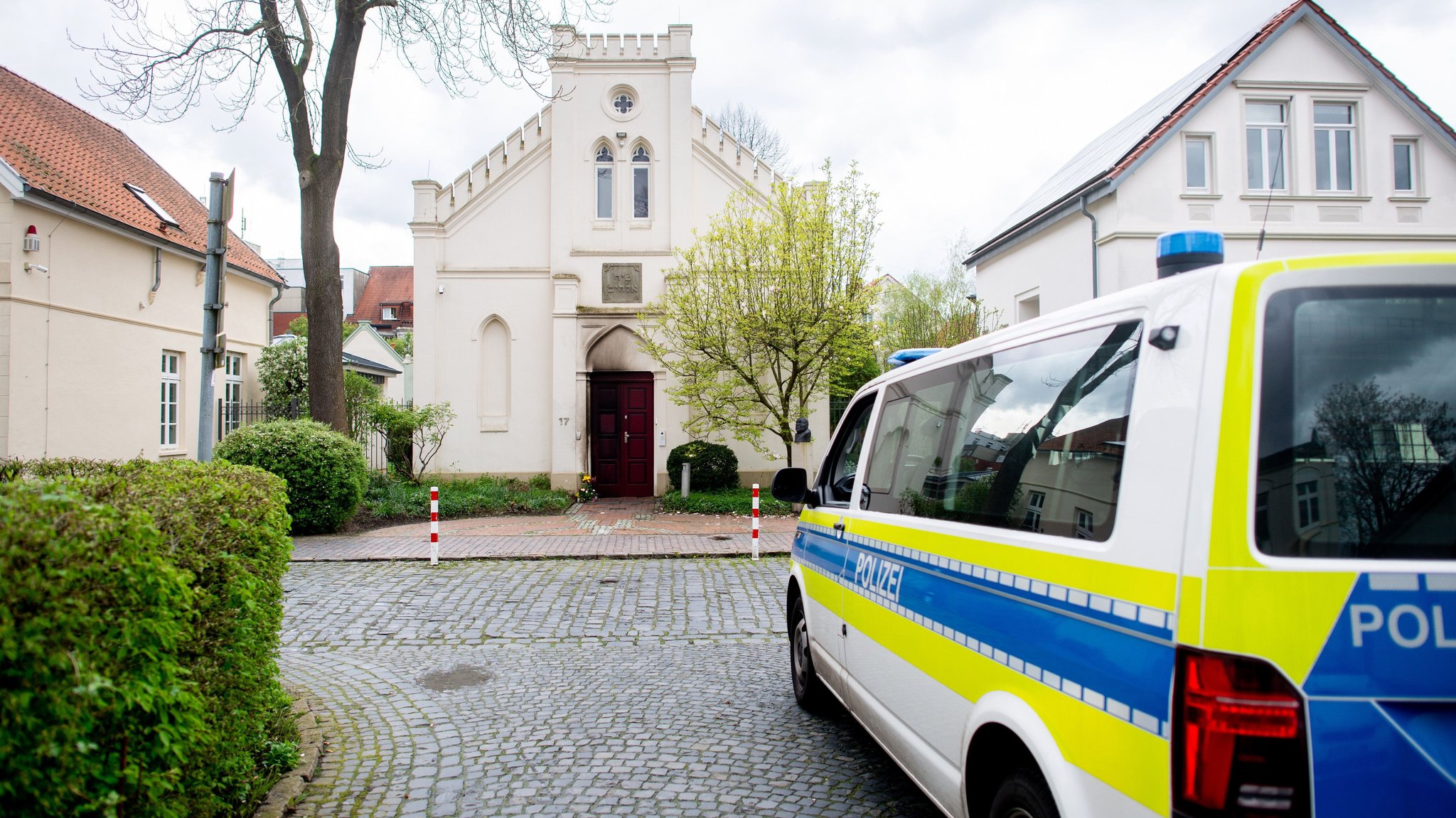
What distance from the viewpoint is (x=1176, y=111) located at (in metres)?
15.8

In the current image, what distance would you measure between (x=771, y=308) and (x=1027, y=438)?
13542 mm

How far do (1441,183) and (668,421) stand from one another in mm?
15936

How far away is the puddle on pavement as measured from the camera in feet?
19.2

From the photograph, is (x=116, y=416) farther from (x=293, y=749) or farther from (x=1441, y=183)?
(x=1441, y=183)

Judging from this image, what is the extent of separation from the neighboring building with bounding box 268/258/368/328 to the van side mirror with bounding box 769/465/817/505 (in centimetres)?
6077

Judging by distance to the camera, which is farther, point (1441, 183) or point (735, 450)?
point (735, 450)

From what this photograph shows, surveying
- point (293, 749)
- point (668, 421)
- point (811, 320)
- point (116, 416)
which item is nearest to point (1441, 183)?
point (811, 320)

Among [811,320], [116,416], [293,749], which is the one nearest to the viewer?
[293,749]

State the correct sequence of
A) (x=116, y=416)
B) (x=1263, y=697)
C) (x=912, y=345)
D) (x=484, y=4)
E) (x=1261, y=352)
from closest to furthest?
(x=1263, y=697), (x=1261, y=352), (x=484, y=4), (x=116, y=416), (x=912, y=345)

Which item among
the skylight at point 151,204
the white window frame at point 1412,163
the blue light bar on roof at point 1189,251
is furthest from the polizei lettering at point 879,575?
the skylight at point 151,204

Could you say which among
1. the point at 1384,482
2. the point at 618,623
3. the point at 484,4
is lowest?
the point at 618,623

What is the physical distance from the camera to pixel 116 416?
57.1 feet

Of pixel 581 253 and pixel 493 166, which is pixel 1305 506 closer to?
pixel 581 253

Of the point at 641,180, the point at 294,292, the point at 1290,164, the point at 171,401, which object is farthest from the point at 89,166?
the point at 294,292
